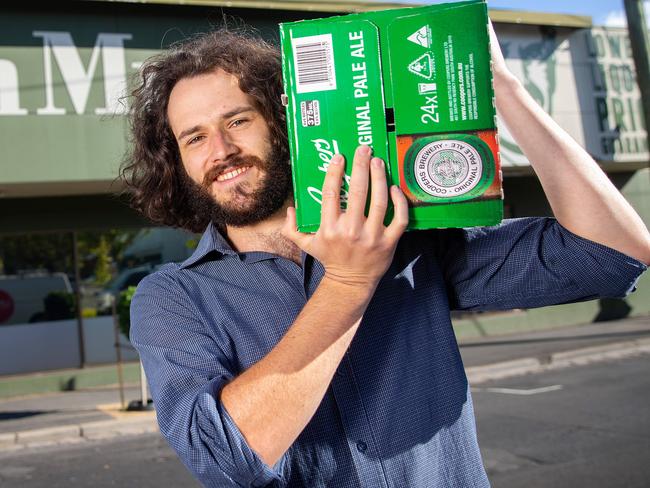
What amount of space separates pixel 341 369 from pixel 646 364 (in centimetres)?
1048

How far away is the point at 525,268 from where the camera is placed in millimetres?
1719

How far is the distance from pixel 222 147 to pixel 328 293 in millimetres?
516

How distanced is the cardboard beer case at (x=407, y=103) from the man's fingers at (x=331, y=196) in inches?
2.0

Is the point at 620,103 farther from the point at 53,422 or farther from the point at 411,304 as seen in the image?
the point at 411,304

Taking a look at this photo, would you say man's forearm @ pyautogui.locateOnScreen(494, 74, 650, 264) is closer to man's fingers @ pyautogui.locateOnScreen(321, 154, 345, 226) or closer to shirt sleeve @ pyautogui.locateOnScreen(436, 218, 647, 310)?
shirt sleeve @ pyautogui.locateOnScreen(436, 218, 647, 310)

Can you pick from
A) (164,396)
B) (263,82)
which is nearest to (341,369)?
(164,396)

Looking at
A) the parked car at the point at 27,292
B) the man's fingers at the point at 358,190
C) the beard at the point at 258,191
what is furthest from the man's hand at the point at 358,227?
the parked car at the point at 27,292

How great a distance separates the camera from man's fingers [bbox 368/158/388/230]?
1.29 m

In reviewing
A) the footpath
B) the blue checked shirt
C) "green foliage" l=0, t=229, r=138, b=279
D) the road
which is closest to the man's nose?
the blue checked shirt

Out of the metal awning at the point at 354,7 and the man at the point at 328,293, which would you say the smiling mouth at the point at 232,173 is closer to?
the man at the point at 328,293

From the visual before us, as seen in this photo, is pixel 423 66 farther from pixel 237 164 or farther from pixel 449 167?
pixel 237 164

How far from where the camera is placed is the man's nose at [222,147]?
1696 millimetres

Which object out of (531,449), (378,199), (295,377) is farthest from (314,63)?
(531,449)

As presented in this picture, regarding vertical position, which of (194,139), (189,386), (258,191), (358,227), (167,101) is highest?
(167,101)
